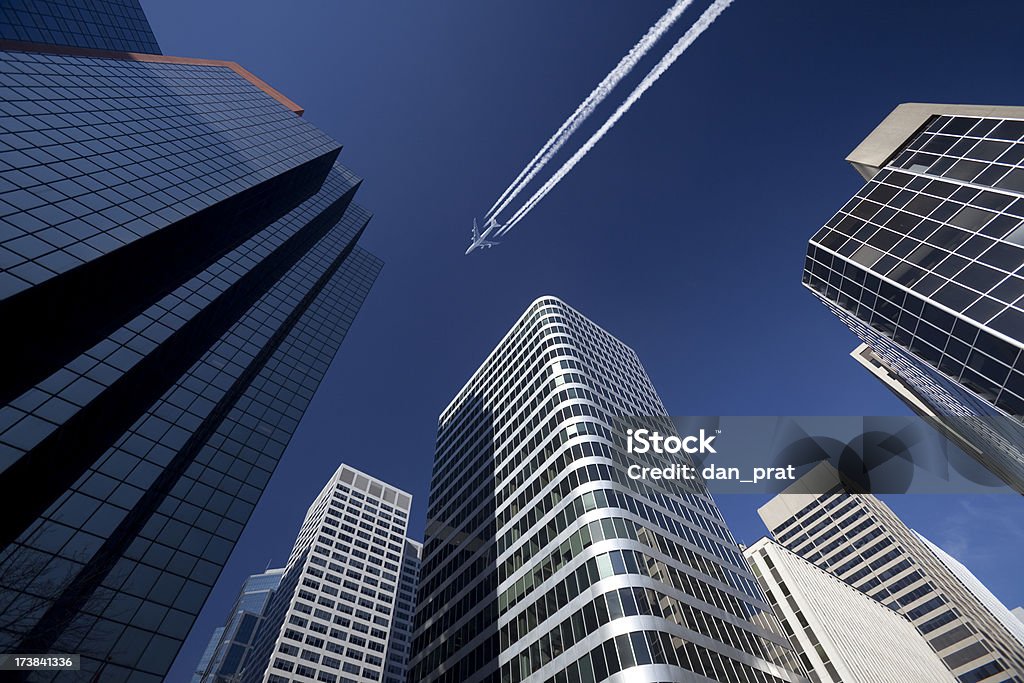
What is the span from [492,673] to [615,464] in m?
22.3

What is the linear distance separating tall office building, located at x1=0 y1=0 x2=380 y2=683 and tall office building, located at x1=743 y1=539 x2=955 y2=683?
7545cm

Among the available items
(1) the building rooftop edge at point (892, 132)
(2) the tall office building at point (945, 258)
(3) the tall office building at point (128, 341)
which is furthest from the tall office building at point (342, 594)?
(1) the building rooftop edge at point (892, 132)

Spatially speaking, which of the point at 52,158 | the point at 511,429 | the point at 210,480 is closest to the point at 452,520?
the point at 511,429

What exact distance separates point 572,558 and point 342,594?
303 feet

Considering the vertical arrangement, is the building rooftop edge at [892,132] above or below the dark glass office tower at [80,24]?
below

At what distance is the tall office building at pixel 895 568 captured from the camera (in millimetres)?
88062

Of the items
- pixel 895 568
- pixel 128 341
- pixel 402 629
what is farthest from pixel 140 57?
pixel 895 568

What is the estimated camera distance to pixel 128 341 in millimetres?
46219

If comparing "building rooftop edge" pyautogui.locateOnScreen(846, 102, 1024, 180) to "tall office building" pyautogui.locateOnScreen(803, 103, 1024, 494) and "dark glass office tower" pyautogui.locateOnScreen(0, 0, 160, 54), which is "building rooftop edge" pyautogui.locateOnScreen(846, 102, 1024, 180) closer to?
"tall office building" pyautogui.locateOnScreen(803, 103, 1024, 494)

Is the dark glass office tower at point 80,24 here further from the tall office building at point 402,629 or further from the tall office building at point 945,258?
the tall office building at point 402,629

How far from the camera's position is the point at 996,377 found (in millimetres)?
29719

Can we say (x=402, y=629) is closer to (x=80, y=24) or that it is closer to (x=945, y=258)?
(x=945, y=258)

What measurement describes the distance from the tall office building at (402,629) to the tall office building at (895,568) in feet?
301

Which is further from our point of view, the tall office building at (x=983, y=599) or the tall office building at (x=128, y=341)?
the tall office building at (x=983, y=599)
